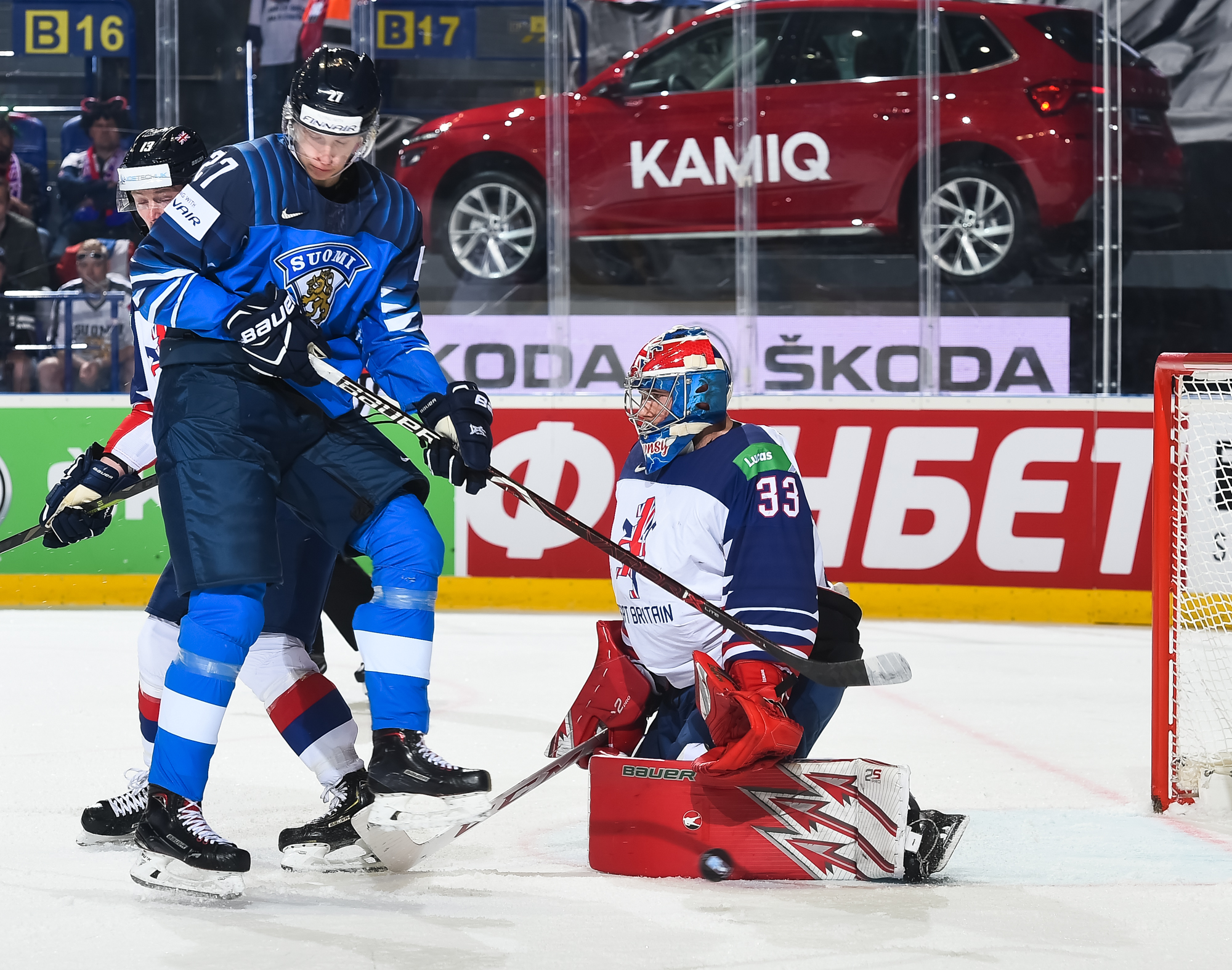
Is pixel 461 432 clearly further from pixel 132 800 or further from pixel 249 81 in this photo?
pixel 249 81

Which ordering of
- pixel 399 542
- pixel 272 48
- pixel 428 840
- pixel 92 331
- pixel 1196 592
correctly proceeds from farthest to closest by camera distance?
1. pixel 272 48
2. pixel 92 331
3. pixel 1196 592
4. pixel 428 840
5. pixel 399 542

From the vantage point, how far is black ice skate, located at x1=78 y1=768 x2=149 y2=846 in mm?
2838

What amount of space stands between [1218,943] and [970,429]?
3.92 meters

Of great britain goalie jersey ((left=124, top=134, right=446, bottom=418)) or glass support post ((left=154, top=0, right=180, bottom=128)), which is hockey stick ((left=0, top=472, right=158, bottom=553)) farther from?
glass support post ((left=154, top=0, right=180, bottom=128))

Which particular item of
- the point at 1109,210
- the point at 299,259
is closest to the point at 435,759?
the point at 299,259

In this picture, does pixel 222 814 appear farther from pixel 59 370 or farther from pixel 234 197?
pixel 59 370

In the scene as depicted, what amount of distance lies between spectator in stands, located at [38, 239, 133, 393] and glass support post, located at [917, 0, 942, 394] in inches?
133

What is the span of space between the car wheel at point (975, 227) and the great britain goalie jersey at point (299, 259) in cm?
418

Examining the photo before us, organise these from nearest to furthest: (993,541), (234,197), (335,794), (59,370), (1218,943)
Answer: (1218,943)
(234,197)
(335,794)
(993,541)
(59,370)

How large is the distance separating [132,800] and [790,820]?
49.7 inches

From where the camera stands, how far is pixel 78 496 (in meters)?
2.84

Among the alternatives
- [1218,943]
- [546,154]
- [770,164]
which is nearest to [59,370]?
[546,154]

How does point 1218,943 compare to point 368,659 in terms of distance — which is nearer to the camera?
point 1218,943

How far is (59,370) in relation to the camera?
6.47m
